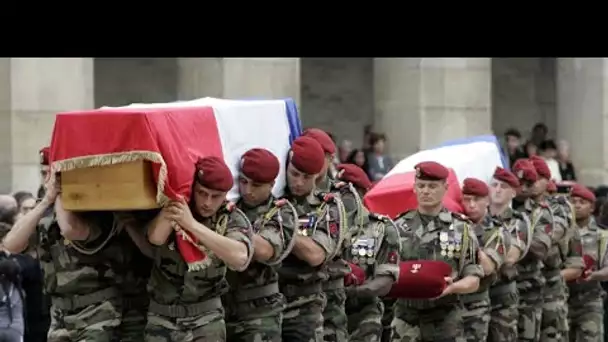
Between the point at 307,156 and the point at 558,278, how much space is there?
5108 mm

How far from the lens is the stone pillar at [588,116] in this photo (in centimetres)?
2386

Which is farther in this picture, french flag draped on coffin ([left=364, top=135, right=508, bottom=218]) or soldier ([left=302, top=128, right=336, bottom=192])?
french flag draped on coffin ([left=364, top=135, right=508, bottom=218])

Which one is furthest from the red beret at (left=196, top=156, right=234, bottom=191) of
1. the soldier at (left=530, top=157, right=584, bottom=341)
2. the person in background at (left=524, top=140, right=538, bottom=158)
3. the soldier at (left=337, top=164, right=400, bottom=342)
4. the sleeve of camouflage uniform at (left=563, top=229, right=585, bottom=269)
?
the person in background at (left=524, top=140, right=538, bottom=158)

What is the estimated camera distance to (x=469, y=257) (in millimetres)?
11812

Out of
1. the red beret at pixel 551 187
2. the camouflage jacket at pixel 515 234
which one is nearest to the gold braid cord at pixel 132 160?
the camouflage jacket at pixel 515 234

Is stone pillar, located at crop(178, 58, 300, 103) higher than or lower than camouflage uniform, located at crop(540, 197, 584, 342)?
higher

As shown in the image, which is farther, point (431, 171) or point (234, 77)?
point (234, 77)

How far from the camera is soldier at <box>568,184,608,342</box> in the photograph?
15656mm

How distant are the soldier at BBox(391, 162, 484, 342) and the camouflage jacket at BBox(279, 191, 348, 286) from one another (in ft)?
3.40

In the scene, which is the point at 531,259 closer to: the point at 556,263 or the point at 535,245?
the point at 535,245

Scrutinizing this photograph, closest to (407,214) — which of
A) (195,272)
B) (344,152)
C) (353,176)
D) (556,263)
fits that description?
(353,176)

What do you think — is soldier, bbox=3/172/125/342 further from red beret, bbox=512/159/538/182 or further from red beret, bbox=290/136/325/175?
red beret, bbox=512/159/538/182

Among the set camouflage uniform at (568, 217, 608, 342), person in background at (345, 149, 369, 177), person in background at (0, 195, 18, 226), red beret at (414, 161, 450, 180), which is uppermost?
red beret at (414, 161, 450, 180)
